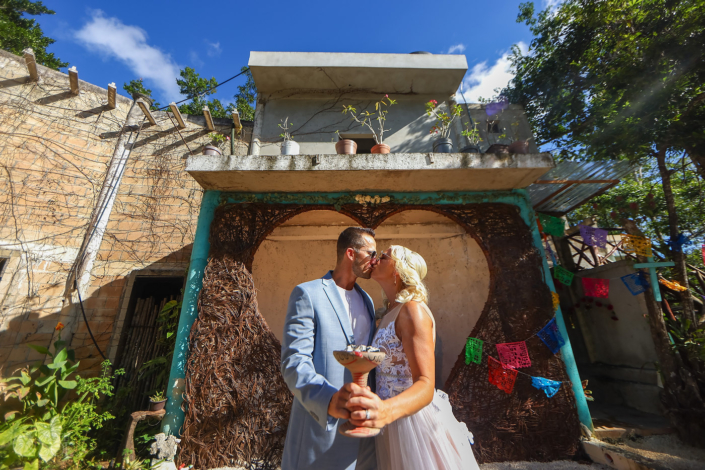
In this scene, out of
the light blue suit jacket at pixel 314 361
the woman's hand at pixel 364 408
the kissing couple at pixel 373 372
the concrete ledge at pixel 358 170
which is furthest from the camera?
the concrete ledge at pixel 358 170

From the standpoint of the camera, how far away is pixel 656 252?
475cm

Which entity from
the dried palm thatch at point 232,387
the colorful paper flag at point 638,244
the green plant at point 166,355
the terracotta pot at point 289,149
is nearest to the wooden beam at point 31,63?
the green plant at point 166,355

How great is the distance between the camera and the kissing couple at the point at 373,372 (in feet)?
4.40

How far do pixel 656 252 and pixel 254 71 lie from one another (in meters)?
7.40


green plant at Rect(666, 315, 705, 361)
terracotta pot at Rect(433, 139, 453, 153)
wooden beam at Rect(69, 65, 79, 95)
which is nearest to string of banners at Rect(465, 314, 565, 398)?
green plant at Rect(666, 315, 705, 361)

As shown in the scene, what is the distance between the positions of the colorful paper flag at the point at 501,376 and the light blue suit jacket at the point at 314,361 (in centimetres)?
248

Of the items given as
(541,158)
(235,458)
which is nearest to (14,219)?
(235,458)

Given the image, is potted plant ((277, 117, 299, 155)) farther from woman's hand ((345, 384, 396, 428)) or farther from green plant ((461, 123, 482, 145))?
woman's hand ((345, 384, 396, 428))

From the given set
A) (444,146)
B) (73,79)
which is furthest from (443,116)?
(73,79)

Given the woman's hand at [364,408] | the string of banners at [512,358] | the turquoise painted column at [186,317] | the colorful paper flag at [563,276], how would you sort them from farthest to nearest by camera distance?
1. the colorful paper flag at [563,276]
2. the string of banners at [512,358]
3. the turquoise painted column at [186,317]
4. the woman's hand at [364,408]

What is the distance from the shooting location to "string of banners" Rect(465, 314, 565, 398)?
3.40 m

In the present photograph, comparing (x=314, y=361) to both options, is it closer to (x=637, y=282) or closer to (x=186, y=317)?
(x=186, y=317)

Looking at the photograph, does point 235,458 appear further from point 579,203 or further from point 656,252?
point 579,203

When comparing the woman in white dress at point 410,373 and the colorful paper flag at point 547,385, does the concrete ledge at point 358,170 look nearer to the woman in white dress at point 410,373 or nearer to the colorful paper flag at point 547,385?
the woman in white dress at point 410,373
